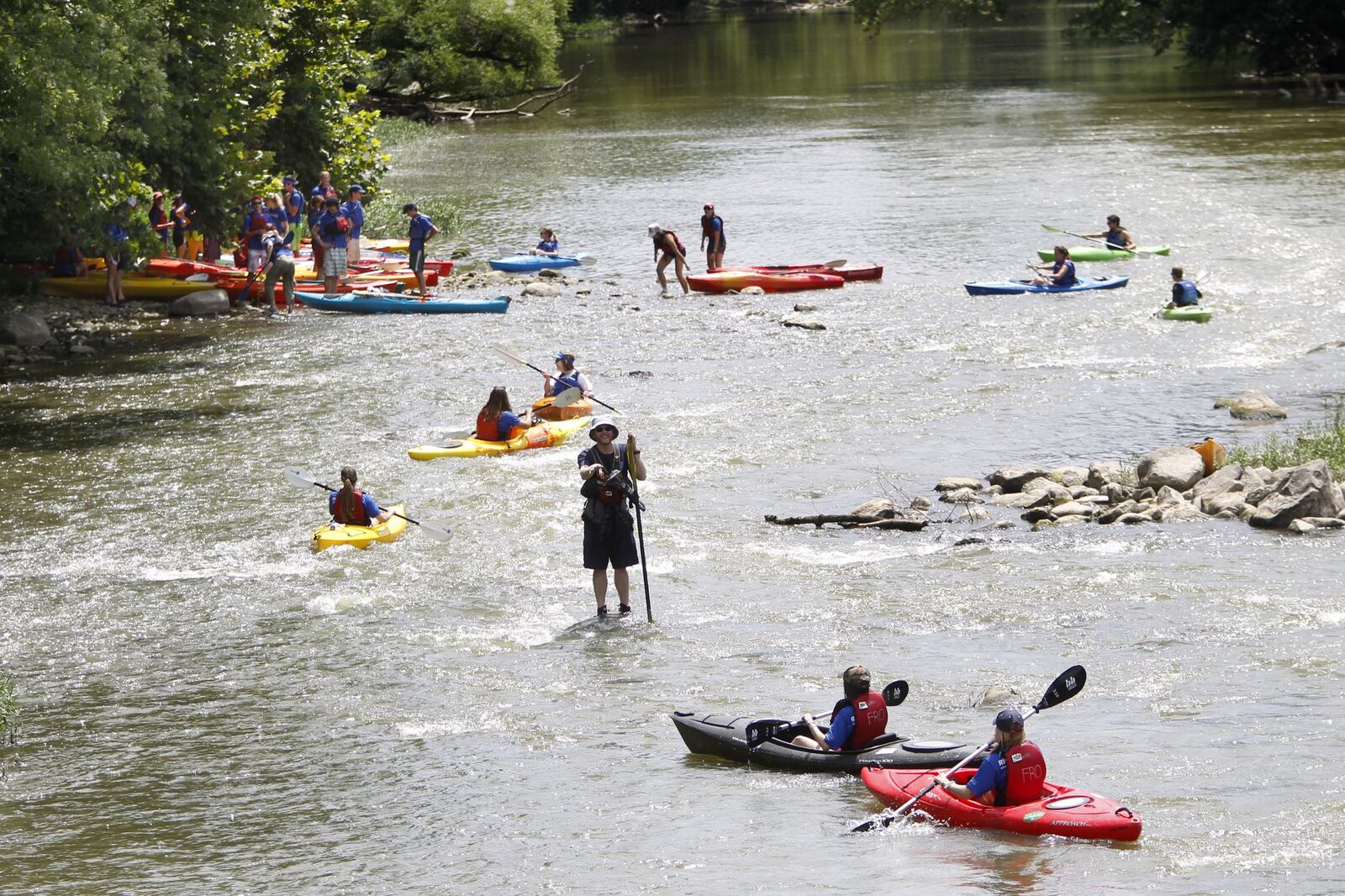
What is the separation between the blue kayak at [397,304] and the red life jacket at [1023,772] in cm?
1871

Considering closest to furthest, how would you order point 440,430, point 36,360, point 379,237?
point 440,430 → point 36,360 → point 379,237

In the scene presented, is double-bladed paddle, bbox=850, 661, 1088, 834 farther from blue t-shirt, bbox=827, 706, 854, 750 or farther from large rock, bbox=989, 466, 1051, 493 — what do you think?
large rock, bbox=989, 466, 1051, 493

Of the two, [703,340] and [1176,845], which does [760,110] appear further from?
[1176,845]

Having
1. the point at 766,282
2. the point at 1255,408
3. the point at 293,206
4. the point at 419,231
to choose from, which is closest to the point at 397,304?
the point at 419,231

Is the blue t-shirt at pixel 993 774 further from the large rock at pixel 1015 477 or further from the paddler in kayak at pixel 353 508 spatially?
the paddler in kayak at pixel 353 508

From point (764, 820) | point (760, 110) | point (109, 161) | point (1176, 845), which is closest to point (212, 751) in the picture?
point (764, 820)

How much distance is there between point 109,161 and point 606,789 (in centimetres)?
1464

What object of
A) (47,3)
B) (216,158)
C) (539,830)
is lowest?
(539,830)

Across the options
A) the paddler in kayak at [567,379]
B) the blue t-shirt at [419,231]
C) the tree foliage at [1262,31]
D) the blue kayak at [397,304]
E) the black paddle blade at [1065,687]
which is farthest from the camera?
the tree foliage at [1262,31]

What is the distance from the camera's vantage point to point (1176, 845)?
9633 millimetres

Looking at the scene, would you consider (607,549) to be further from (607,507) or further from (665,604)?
(665,604)

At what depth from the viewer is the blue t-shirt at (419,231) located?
91.4 feet

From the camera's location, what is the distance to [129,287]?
94.4 feet

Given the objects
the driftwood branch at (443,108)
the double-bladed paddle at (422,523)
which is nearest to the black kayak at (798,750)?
the double-bladed paddle at (422,523)
